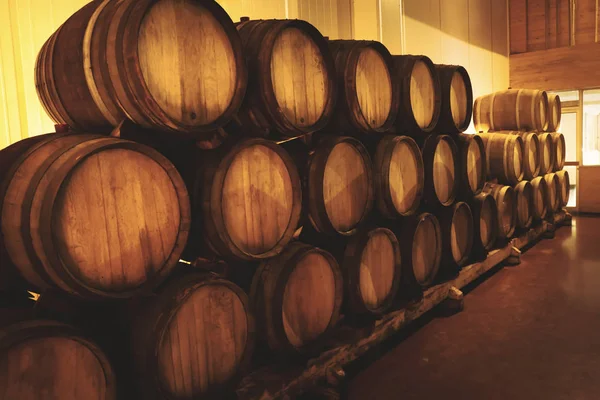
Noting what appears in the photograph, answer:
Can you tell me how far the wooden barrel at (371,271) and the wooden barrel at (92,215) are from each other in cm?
153

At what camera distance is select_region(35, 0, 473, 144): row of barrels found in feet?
6.98

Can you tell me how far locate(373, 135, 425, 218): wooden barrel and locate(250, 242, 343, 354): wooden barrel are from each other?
0.86 meters

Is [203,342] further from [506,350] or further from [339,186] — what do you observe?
[506,350]

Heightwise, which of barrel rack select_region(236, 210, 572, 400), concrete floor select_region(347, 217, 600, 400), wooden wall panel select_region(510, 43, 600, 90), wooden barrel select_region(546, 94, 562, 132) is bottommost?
concrete floor select_region(347, 217, 600, 400)

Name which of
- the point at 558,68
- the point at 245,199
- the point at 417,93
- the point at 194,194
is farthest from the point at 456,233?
the point at 558,68

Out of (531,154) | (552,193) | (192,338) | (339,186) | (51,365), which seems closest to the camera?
(51,365)

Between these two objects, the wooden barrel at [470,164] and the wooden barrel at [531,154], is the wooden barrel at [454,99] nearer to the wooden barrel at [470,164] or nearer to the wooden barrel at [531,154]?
the wooden barrel at [470,164]

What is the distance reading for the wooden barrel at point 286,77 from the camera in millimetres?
2752

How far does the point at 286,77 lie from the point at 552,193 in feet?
21.7

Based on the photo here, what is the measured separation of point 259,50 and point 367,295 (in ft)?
6.26

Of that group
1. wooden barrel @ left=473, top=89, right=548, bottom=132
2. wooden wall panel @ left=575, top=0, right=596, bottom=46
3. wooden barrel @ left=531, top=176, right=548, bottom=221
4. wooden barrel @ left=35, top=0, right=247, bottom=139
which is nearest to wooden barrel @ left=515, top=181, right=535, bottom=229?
wooden barrel @ left=531, top=176, right=548, bottom=221

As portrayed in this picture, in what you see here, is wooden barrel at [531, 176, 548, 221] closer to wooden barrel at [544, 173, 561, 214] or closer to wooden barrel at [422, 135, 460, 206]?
wooden barrel at [544, 173, 561, 214]

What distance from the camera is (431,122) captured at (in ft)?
14.5

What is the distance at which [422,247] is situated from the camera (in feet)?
14.0
